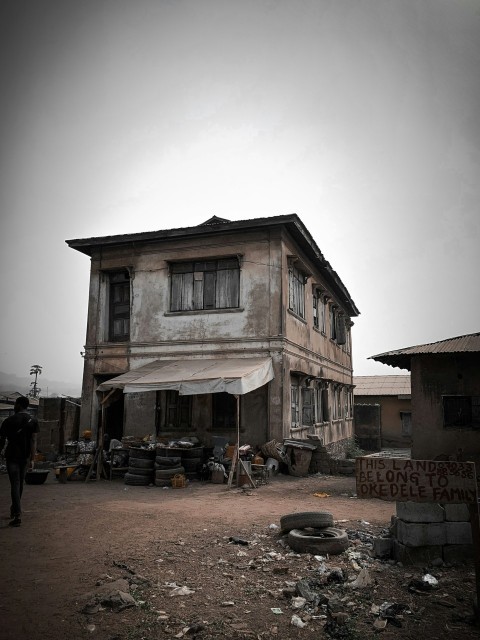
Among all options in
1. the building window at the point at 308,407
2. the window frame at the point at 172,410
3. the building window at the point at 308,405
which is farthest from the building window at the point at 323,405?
the window frame at the point at 172,410

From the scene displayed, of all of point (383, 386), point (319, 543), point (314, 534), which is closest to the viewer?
point (319, 543)

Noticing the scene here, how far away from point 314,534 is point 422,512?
155 centimetres

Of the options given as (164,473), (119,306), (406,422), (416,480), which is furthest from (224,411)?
(406,422)

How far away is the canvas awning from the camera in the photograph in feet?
38.2

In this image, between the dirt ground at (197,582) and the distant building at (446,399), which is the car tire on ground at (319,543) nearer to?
the dirt ground at (197,582)

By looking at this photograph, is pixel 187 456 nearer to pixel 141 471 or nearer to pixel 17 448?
pixel 141 471

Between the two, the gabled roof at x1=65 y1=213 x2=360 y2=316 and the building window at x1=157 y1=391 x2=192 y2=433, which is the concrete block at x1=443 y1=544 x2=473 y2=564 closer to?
the building window at x1=157 y1=391 x2=192 y2=433

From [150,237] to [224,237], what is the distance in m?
2.61

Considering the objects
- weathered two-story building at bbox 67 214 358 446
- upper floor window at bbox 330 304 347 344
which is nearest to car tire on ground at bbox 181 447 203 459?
weathered two-story building at bbox 67 214 358 446

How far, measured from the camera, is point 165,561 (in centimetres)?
577

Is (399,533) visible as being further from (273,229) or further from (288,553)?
(273,229)

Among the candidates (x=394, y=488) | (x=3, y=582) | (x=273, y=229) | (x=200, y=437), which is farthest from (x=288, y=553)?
(x=273, y=229)

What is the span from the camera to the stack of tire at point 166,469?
12055mm

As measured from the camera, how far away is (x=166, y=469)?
1216cm
